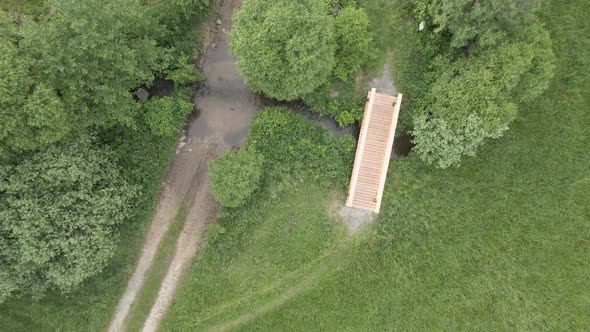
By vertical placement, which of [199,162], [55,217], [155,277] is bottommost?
[155,277]

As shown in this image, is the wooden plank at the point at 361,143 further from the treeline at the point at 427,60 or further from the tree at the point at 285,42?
the tree at the point at 285,42

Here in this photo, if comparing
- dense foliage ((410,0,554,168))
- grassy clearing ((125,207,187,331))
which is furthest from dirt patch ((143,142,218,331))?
dense foliage ((410,0,554,168))

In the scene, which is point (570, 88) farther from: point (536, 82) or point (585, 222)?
point (585, 222)

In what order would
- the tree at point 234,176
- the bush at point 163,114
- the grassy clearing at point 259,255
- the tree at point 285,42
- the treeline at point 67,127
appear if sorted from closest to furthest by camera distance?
the treeline at point 67,127 < the tree at point 285,42 < the tree at point 234,176 < the bush at point 163,114 < the grassy clearing at point 259,255

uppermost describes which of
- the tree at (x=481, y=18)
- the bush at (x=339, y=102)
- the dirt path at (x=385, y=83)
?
the tree at (x=481, y=18)

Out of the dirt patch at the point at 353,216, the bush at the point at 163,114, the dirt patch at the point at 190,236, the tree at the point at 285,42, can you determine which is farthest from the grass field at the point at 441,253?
the bush at the point at 163,114

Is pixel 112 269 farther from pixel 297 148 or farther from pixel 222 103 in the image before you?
pixel 297 148

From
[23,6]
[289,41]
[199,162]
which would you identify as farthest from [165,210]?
[23,6]

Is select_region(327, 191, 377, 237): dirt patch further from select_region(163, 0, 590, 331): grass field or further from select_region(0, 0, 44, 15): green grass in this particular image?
select_region(0, 0, 44, 15): green grass
